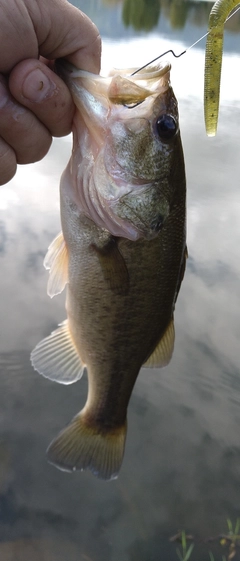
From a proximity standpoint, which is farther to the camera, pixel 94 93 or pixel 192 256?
pixel 192 256

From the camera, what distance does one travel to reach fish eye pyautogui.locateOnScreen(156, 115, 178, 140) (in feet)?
5.07

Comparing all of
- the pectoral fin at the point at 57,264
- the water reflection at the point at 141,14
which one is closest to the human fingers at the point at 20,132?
the pectoral fin at the point at 57,264

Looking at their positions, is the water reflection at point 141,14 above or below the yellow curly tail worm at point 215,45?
below

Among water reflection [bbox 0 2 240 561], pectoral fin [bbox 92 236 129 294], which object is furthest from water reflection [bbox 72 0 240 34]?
pectoral fin [bbox 92 236 129 294]

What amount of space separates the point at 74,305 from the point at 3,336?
2437mm

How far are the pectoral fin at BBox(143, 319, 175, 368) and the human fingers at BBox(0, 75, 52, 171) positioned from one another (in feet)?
2.81

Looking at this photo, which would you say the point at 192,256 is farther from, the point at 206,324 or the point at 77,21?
the point at 77,21

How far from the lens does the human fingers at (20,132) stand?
1.45m

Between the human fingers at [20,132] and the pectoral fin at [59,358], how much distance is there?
72cm

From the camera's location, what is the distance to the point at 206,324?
14.9 ft

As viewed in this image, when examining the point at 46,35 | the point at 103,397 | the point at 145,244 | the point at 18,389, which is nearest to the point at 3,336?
the point at 18,389

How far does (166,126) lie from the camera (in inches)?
61.1

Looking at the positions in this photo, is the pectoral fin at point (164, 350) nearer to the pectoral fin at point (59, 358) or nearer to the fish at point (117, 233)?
the fish at point (117, 233)

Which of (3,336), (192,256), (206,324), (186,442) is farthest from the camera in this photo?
(192,256)
